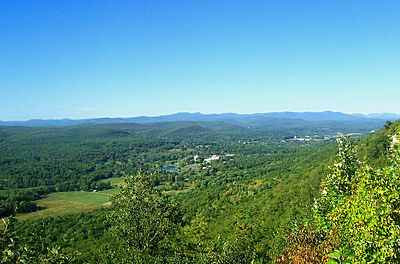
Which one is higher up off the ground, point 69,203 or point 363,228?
point 363,228

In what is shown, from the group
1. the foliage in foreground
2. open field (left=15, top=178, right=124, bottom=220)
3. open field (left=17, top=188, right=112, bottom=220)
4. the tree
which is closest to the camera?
the foliage in foreground

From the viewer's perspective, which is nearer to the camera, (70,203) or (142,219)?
(142,219)

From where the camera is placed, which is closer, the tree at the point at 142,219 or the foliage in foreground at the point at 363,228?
the foliage in foreground at the point at 363,228

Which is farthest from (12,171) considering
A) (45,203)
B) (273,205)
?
(273,205)

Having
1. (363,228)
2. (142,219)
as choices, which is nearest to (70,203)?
(142,219)

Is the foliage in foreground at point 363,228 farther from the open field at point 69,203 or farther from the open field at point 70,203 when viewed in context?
the open field at point 69,203

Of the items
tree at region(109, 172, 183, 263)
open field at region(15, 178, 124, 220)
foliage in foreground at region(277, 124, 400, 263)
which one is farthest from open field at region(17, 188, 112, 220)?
foliage in foreground at region(277, 124, 400, 263)

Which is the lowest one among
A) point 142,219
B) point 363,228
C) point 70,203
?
point 70,203

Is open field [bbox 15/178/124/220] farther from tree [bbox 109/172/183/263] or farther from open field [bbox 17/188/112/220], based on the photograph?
tree [bbox 109/172/183/263]

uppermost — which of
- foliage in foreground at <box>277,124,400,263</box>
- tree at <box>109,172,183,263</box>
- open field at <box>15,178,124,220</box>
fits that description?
foliage in foreground at <box>277,124,400,263</box>

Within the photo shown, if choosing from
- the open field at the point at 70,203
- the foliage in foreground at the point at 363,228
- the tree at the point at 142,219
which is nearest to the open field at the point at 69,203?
the open field at the point at 70,203

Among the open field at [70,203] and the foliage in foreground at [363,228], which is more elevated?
the foliage in foreground at [363,228]

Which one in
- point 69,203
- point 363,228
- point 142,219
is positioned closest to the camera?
point 363,228

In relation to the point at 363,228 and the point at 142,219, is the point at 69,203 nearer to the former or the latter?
the point at 142,219
